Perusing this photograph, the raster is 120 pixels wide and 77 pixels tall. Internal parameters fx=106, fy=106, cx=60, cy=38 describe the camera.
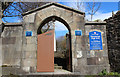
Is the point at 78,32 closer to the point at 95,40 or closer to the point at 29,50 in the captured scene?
the point at 95,40

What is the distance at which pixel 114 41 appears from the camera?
21.2ft

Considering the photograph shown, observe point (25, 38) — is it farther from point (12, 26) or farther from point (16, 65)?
point (16, 65)

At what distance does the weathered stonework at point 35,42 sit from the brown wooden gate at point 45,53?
0.25m

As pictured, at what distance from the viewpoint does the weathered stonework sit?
236 inches

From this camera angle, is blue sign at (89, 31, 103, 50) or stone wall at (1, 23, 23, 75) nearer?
stone wall at (1, 23, 23, 75)

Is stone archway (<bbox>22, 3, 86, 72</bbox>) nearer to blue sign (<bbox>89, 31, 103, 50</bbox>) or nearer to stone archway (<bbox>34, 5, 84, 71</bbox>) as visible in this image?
stone archway (<bbox>34, 5, 84, 71</bbox>)

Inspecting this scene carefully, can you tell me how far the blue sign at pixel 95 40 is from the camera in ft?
20.2

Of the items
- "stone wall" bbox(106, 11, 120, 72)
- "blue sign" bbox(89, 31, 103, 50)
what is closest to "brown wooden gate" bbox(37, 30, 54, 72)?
"blue sign" bbox(89, 31, 103, 50)

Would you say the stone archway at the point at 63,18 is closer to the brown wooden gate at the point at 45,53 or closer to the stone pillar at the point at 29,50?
the stone pillar at the point at 29,50

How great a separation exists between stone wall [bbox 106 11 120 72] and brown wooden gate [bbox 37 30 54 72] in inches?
145

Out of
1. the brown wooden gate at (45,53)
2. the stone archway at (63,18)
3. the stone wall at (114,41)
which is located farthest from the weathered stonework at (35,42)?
the stone wall at (114,41)

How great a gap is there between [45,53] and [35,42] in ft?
2.88

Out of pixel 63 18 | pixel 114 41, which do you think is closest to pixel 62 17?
pixel 63 18

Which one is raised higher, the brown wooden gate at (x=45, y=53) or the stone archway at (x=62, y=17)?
the stone archway at (x=62, y=17)
